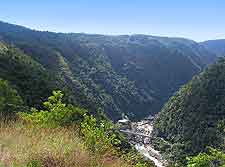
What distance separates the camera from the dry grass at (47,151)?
7906mm

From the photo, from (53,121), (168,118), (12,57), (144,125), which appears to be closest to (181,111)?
(168,118)

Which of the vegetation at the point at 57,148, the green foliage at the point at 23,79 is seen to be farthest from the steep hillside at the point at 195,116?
the vegetation at the point at 57,148

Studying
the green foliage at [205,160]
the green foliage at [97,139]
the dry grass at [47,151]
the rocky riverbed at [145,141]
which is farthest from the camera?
the rocky riverbed at [145,141]

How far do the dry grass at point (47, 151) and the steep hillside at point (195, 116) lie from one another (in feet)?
381

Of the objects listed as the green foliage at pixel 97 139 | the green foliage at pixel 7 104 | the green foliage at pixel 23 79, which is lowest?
the green foliage at pixel 23 79

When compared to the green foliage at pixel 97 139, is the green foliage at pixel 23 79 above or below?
below

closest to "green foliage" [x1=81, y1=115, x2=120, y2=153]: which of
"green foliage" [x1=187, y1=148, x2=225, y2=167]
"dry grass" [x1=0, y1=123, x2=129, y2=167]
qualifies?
"dry grass" [x1=0, y1=123, x2=129, y2=167]

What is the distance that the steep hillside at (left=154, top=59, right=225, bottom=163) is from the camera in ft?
431

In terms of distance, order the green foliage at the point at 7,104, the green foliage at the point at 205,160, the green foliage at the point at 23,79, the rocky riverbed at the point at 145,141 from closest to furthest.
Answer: the green foliage at the point at 205,160
the green foliage at the point at 7,104
the green foliage at the point at 23,79
the rocky riverbed at the point at 145,141

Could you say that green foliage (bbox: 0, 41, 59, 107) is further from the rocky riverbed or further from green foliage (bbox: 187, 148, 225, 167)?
green foliage (bbox: 187, 148, 225, 167)

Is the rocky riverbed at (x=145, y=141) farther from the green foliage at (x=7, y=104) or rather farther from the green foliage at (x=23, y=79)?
the green foliage at (x=7, y=104)

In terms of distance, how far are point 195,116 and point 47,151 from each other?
144297 mm

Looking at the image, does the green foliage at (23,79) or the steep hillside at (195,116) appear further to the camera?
the steep hillside at (195,116)

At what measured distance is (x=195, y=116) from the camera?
14900 centimetres
